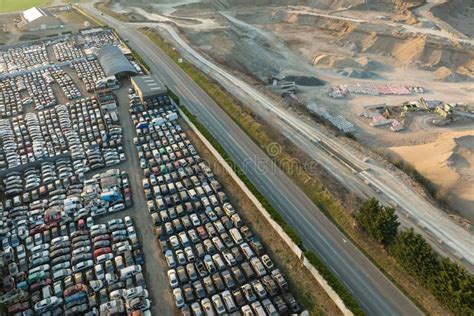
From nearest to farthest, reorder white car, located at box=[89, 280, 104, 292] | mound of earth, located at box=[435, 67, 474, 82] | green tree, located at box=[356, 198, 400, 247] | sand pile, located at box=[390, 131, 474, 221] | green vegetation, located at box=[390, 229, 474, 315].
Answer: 1. green vegetation, located at box=[390, 229, 474, 315]
2. white car, located at box=[89, 280, 104, 292]
3. green tree, located at box=[356, 198, 400, 247]
4. sand pile, located at box=[390, 131, 474, 221]
5. mound of earth, located at box=[435, 67, 474, 82]

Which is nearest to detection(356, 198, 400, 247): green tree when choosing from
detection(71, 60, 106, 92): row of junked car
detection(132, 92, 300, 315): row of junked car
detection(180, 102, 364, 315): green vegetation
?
detection(180, 102, 364, 315): green vegetation

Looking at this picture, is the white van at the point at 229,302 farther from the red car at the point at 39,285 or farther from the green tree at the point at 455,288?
the green tree at the point at 455,288

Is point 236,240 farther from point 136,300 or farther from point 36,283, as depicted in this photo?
point 36,283

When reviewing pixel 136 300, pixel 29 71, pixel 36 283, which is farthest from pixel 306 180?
pixel 29 71

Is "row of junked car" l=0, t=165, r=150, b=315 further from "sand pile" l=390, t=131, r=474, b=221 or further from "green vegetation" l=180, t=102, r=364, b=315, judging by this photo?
"sand pile" l=390, t=131, r=474, b=221

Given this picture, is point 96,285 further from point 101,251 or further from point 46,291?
point 46,291

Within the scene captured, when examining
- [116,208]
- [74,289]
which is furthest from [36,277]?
[116,208]
